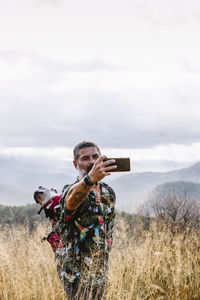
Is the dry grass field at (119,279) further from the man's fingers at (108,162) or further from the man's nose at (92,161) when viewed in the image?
the man's fingers at (108,162)

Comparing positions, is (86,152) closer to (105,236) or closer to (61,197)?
(61,197)

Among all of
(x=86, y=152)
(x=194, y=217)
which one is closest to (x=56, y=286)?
(x=86, y=152)

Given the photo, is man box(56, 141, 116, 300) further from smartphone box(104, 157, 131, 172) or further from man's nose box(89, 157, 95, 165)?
smartphone box(104, 157, 131, 172)

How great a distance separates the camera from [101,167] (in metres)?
2.22

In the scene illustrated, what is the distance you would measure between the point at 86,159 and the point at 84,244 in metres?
0.58

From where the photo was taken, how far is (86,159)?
2662mm

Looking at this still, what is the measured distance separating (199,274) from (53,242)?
2744 millimetres

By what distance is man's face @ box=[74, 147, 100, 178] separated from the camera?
2.65 metres

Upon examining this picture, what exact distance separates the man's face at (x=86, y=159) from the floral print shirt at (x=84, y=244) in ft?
0.62

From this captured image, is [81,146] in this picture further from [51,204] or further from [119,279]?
[119,279]

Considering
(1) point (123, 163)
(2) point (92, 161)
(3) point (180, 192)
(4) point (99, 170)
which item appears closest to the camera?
(4) point (99, 170)

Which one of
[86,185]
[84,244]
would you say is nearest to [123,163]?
[86,185]

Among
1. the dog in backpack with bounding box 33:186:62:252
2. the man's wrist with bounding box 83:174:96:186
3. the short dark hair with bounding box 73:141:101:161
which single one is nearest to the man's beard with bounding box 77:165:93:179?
the short dark hair with bounding box 73:141:101:161

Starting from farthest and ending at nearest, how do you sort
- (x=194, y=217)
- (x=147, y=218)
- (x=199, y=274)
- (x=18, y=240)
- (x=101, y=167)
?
1. (x=147, y=218)
2. (x=194, y=217)
3. (x=18, y=240)
4. (x=199, y=274)
5. (x=101, y=167)
